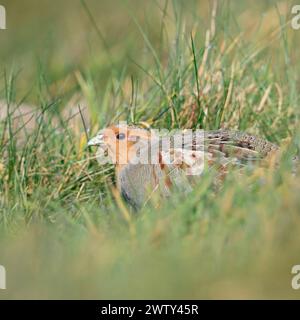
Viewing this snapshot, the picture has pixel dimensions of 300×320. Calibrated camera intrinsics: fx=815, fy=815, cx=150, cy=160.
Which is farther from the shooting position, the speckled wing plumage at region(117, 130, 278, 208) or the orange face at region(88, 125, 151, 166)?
the orange face at region(88, 125, 151, 166)

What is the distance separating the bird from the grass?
152mm

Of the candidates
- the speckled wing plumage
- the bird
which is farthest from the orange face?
the speckled wing plumage

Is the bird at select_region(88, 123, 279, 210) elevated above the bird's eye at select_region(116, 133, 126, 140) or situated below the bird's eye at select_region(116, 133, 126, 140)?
below

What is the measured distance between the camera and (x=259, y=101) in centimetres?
526

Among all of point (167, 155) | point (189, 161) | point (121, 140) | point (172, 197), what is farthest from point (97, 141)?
point (172, 197)

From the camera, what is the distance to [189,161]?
4.16 m

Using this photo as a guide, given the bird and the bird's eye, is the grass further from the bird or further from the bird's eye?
the bird's eye

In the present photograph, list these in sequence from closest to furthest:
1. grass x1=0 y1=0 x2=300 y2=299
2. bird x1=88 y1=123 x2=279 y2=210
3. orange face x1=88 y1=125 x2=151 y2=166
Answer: grass x1=0 y1=0 x2=300 y2=299 → bird x1=88 y1=123 x2=279 y2=210 → orange face x1=88 y1=125 x2=151 y2=166

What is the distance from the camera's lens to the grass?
3.08 metres

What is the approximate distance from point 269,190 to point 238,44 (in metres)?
2.23

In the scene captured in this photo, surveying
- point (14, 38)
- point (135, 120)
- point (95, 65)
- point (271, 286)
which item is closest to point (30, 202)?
point (135, 120)

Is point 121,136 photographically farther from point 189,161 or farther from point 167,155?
point 189,161

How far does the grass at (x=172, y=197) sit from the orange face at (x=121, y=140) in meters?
0.18

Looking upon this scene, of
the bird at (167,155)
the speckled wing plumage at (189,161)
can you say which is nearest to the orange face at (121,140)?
the bird at (167,155)
